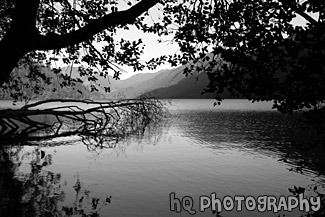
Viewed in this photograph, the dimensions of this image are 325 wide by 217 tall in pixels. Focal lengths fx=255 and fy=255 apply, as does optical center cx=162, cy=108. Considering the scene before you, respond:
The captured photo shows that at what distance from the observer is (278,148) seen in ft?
94.4

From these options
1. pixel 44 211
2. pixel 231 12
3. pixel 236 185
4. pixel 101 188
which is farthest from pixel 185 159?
pixel 231 12

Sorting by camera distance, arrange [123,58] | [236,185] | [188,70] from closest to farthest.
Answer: [188,70] < [123,58] < [236,185]

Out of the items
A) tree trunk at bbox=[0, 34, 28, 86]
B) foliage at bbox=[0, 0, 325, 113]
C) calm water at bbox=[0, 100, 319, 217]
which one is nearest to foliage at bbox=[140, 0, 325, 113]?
foliage at bbox=[0, 0, 325, 113]

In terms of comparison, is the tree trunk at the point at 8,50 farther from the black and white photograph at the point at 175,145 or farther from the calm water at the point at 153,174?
the calm water at the point at 153,174

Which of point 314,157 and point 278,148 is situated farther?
A: point 278,148

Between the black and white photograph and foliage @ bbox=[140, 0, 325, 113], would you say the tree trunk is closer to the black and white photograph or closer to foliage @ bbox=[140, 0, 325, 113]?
the black and white photograph

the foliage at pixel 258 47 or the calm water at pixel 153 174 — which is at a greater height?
the foliage at pixel 258 47

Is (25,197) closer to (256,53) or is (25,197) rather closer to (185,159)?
(256,53)

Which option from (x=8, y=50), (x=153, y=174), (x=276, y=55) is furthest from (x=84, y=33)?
(x=153, y=174)

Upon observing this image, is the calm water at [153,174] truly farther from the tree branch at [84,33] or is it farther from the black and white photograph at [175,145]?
the tree branch at [84,33]

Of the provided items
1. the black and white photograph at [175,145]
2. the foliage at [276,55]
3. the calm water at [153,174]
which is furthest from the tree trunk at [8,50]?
the calm water at [153,174]

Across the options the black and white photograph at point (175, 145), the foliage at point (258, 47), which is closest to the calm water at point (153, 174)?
the black and white photograph at point (175, 145)

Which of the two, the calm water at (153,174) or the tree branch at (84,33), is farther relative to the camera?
the calm water at (153,174)

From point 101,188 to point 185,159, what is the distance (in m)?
10.1
